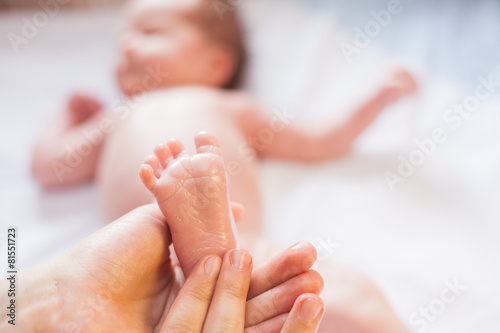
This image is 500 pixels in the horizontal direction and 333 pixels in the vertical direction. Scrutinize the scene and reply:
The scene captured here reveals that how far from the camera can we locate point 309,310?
24.4 inches

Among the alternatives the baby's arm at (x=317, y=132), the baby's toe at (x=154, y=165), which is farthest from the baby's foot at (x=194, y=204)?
the baby's arm at (x=317, y=132)

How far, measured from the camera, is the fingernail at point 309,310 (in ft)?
2.03

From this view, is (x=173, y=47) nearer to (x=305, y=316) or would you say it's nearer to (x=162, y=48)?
(x=162, y=48)

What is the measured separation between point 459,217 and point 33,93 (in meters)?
1.21

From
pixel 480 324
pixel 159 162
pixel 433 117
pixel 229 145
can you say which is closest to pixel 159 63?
pixel 229 145

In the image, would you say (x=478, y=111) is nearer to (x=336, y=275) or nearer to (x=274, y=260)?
(x=336, y=275)

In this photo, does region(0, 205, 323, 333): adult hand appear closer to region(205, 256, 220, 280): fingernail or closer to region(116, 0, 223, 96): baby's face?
region(205, 256, 220, 280): fingernail

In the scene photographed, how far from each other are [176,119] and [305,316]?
60cm

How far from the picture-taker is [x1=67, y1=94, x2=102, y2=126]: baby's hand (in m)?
1.33

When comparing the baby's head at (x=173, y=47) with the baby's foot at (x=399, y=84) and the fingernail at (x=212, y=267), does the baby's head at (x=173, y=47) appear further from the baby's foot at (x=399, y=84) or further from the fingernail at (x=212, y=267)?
the fingernail at (x=212, y=267)

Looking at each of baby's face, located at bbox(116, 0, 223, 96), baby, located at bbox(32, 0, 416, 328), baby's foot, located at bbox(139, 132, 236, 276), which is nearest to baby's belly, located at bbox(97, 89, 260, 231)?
baby, located at bbox(32, 0, 416, 328)

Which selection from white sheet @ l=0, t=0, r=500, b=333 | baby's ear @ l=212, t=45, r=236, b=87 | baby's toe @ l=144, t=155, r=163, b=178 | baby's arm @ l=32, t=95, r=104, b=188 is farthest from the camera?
baby's ear @ l=212, t=45, r=236, b=87

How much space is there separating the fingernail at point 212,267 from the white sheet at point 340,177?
1.02 feet

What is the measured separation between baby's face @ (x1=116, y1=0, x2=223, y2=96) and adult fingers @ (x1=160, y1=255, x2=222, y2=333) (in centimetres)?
69
